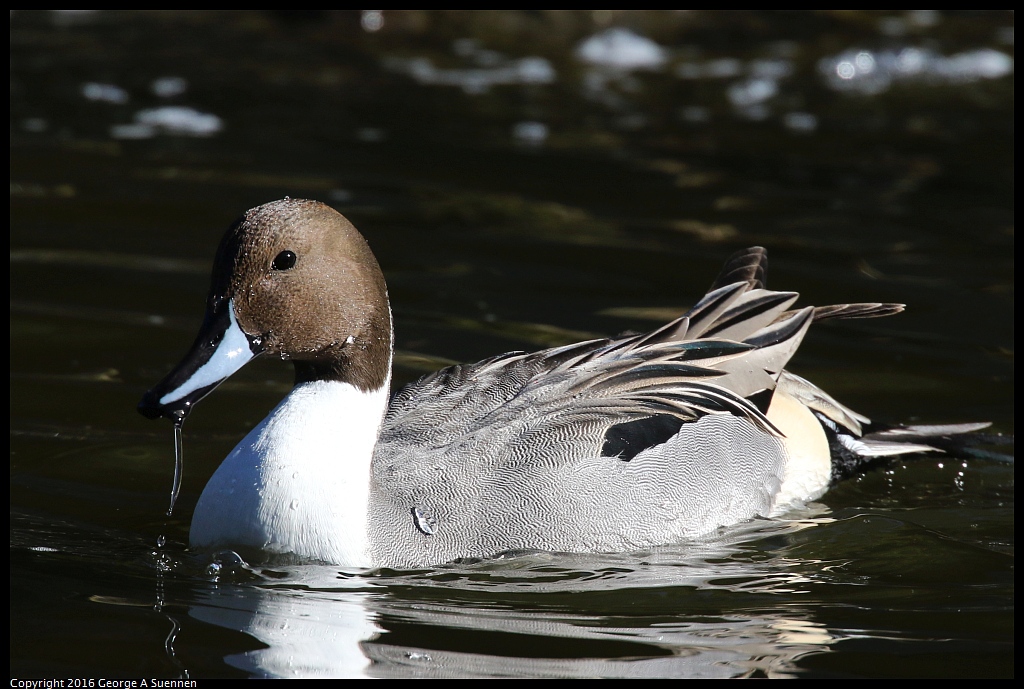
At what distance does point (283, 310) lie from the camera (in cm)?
404

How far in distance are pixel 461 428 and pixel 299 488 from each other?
644mm

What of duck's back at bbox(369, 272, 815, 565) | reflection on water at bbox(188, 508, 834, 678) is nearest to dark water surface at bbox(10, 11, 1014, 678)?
reflection on water at bbox(188, 508, 834, 678)

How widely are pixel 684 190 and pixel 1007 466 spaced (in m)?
4.48

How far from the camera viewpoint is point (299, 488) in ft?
13.3

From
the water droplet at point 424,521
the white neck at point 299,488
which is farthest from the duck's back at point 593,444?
the white neck at point 299,488

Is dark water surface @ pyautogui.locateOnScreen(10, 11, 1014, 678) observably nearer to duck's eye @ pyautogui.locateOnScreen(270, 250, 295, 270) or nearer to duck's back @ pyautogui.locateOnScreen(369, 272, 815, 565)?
duck's back @ pyautogui.locateOnScreen(369, 272, 815, 565)

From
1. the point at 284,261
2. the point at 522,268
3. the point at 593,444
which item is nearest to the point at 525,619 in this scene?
the point at 593,444

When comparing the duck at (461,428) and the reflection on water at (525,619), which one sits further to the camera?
the duck at (461,428)

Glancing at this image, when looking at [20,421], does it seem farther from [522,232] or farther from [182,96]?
[182,96]

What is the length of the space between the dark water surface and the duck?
122 millimetres

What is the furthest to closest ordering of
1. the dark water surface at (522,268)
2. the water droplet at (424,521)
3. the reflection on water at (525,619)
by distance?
the water droplet at (424,521), the dark water surface at (522,268), the reflection on water at (525,619)

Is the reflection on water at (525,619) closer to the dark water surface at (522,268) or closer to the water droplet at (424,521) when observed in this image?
the dark water surface at (522,268)

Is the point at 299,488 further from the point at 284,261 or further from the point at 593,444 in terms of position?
the point at 593,444

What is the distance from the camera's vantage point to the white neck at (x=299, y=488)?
4039 millimetres
